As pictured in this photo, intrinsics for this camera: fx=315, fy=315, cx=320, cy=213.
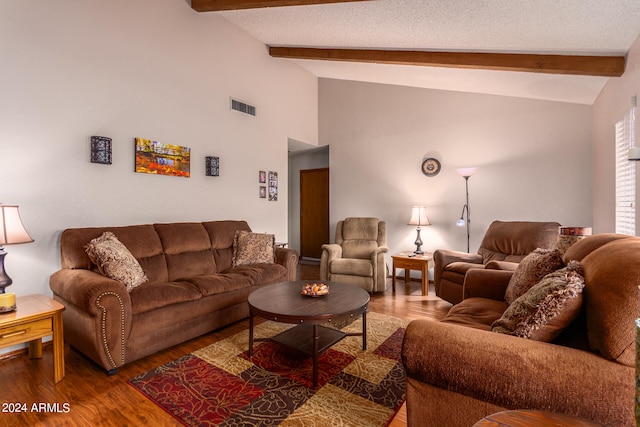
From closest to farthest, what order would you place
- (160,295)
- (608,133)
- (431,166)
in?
(160,295), (608,133), (431,166)

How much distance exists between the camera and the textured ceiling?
214cm

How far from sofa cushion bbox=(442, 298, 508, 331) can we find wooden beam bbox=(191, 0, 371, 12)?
254 centimetres

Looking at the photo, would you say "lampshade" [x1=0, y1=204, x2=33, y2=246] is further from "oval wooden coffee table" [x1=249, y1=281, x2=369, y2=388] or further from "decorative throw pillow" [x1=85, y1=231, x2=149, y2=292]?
"oval wooden coffee table" [x1=249, y1=281, x2=369, y2=388]

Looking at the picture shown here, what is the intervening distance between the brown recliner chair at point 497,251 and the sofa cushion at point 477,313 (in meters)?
0.96

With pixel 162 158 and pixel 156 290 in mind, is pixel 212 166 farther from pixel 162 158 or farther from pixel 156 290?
pixel 156 290

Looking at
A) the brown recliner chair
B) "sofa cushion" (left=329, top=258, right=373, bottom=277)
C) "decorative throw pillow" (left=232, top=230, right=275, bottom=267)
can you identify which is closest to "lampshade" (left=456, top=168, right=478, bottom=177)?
the brown recliner chair

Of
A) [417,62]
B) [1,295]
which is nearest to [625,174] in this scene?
[417,62]

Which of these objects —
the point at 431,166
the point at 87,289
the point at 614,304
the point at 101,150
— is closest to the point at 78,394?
the point at 87,289

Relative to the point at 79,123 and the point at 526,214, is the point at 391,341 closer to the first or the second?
the point at 526,214

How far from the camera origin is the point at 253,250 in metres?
3.60

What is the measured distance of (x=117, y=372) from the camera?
217 centimetres

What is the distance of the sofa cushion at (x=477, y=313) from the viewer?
182 cm

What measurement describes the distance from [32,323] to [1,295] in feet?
0.92

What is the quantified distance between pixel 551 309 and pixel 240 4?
3.67 meters
